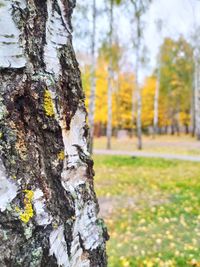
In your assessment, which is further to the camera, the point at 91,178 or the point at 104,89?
the point at 104,89

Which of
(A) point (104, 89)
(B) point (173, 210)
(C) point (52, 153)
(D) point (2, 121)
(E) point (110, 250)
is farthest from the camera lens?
(A) point (104, 89)

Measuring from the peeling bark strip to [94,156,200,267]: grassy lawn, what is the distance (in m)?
2.65

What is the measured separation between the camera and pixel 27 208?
3.89ft

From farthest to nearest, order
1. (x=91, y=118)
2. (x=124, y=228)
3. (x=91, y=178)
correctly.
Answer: (x=91, y=118) < (x=124, y=228) < (x=91, y=178)

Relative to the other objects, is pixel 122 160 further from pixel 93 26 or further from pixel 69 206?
pixel 69 206

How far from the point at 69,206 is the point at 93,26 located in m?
13.0

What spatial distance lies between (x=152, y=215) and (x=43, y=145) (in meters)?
5.16

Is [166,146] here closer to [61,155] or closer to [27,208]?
[61,155]

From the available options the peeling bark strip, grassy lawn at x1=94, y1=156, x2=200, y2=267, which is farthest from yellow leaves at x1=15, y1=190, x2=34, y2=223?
grassy lawn at x1=94, y1=156, x2=200, y2=267

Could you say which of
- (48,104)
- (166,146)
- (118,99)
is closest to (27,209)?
(48,104)

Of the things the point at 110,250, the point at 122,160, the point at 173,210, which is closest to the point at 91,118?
the point at 122,160

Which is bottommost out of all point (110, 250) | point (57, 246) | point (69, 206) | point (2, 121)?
point (110, 250)

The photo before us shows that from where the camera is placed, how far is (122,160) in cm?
1427

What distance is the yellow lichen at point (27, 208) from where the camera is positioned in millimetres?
1172
